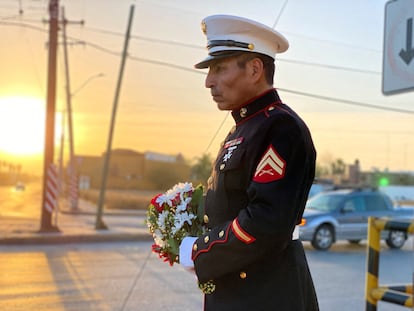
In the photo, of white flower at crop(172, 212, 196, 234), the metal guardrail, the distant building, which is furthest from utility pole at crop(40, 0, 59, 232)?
the distant building

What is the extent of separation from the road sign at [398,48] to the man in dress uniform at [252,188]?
1.13 m

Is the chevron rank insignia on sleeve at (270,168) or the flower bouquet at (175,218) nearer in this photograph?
the chevron rank insignia on sleeve at (270,168)

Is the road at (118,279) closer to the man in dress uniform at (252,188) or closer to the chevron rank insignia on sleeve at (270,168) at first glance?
the man in dress uniform at (252,188)

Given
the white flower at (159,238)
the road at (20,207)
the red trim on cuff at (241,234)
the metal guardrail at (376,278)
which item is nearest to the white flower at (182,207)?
the white flower at (159,238)

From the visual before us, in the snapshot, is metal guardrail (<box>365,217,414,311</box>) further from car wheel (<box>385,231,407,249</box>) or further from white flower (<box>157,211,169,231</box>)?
car wheel (<box>385,231,407,249</box>)

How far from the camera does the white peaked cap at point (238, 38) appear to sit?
204cm

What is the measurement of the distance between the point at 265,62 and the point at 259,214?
624mm

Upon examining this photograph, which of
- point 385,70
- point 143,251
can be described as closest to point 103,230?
point 143,251

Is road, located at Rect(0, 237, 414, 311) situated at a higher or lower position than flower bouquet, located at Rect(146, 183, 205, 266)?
lower

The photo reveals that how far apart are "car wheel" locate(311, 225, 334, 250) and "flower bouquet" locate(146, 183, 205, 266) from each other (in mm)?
11104

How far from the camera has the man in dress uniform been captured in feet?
5.93

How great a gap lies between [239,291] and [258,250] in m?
0.24

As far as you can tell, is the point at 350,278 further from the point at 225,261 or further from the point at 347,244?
the point at 225,261

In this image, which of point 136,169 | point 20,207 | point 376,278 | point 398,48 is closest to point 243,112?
point 398,48
